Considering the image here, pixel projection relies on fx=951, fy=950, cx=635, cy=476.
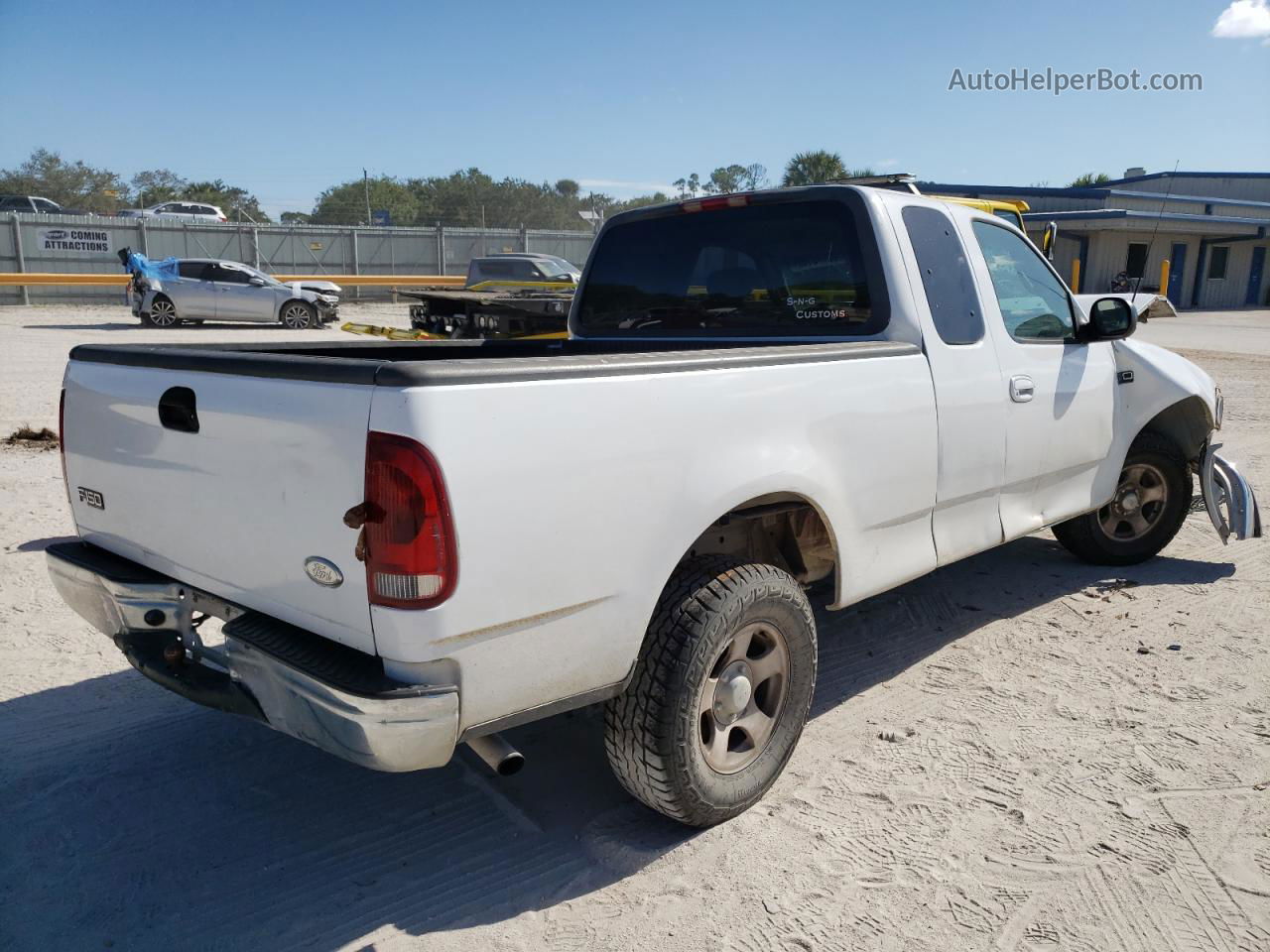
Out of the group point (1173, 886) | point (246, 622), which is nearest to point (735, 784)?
point (1173, 886)

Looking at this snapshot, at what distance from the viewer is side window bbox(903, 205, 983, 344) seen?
3.88 metres

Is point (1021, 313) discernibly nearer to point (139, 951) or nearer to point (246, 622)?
point (246, 622)

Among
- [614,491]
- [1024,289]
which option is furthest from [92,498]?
[1024,289]

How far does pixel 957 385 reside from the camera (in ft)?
12.5

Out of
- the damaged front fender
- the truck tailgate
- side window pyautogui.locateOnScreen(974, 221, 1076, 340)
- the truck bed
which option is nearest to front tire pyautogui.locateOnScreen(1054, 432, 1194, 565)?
the damaged front fender

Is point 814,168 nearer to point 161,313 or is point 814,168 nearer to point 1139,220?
point 1139,220

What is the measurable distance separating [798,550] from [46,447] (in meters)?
7.37

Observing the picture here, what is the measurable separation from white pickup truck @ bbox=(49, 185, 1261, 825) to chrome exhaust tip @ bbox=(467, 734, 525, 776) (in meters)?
0.01

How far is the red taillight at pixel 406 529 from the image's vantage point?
85.7 inches

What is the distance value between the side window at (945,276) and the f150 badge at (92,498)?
310 cm

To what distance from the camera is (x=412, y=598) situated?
222 cm

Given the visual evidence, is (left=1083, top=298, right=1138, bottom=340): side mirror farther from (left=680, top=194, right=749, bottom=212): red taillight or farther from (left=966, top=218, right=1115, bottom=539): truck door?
(left=680, top=194, right=749, bottom=212): red taillight

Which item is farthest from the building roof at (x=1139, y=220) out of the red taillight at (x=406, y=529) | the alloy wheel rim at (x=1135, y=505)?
the red taillight at (x=406, y=529)

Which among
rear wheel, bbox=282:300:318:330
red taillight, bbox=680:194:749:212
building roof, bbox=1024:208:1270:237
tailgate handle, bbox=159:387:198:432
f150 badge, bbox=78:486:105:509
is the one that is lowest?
rear wheel, bbox=282:300:318:330
